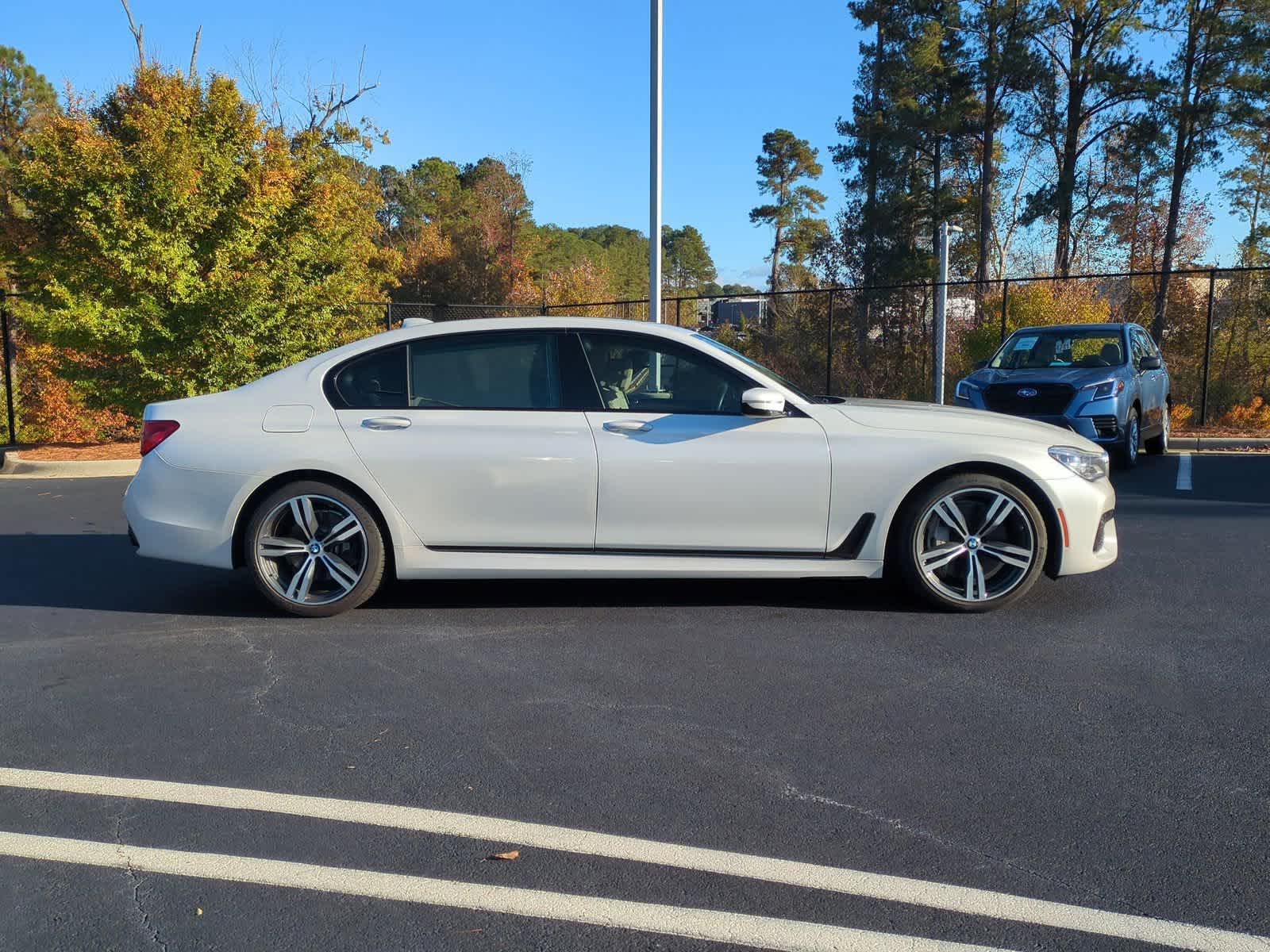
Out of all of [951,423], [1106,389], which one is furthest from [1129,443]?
[951,423]

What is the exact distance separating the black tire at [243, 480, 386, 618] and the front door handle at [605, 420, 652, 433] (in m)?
1.36

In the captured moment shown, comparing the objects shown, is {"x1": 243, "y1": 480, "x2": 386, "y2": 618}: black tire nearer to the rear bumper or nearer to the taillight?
the rear bumper

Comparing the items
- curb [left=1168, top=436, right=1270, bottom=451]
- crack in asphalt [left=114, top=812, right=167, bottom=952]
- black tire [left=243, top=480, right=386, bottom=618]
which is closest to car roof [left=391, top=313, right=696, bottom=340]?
black tire [left=243, top=480, right=386, bottom=618]

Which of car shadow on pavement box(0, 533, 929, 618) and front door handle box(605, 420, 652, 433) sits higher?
front door handle box(605, 420, 652, 433)

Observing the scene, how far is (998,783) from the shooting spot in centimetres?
351

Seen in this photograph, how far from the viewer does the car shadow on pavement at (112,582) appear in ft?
19.8

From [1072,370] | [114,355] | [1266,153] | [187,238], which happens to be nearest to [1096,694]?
[1072,370]

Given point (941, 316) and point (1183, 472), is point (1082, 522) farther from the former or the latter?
point (941, 316)

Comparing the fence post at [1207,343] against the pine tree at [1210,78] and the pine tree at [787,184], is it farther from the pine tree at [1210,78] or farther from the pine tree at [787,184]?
the pine tree at [787,184]

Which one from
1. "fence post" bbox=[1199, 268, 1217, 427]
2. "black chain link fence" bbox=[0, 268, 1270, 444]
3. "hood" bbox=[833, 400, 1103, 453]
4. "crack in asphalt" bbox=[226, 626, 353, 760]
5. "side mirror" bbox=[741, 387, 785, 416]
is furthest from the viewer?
"black chain link fence" bbox=[0, 268, 1270, 444]

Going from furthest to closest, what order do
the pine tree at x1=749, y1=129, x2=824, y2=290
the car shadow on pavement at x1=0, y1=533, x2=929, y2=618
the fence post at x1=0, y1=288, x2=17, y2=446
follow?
the pine tree at x1=749, y1=129, x2=824, y2=290 → the fence post at x1=0, y1=288, x2=17, y2=446 → the car shadow on pavement at x1=0, y1=533, x2=929, y2=618

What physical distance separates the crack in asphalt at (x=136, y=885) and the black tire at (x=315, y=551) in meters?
2.32

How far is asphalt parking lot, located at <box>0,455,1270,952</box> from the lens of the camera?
2.73 m

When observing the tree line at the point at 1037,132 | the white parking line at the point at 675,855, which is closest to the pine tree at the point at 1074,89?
the tree line at the point at 1037,132
